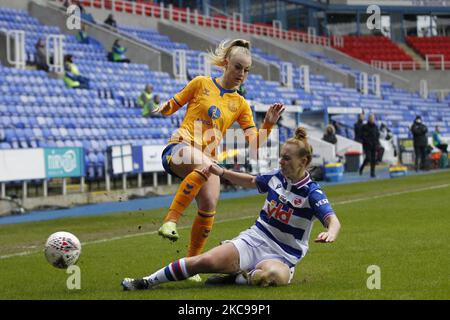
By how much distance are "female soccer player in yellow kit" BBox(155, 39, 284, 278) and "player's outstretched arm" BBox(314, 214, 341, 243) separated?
1.44m

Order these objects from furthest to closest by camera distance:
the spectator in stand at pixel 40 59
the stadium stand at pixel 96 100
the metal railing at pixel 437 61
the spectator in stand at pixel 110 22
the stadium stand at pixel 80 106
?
the metal railing at pixel 437 61, the spectator in stand at pixel 110 22, the spectator in stand at pixel 40 59, the stadium stand at pixel 96 100, the stadium stand at pixel 80 106

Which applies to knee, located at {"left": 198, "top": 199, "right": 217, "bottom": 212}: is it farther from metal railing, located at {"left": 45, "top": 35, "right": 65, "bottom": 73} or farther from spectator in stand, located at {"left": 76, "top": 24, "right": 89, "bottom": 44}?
spectator in stand, located at {"left": 76, "top": 24, "right": 89, "bottom": 44}

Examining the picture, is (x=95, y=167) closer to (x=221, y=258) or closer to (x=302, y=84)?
(x=221, y=258)

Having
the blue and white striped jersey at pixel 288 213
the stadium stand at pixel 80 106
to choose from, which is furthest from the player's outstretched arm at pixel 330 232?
the stadium stand at pixel 80 106

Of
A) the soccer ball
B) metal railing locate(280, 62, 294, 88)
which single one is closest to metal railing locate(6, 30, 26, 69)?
metal railing locate(280, 62, 294, 88)

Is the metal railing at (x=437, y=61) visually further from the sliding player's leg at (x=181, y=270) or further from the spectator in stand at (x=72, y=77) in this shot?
the sliding player's leg at (x=181, y=270)

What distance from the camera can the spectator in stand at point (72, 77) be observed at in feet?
87.4

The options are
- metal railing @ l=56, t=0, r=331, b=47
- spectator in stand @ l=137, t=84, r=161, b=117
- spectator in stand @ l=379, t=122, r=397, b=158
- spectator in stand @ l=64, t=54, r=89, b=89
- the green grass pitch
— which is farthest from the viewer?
metal railing @ l=56, t=0, r=331, b=47

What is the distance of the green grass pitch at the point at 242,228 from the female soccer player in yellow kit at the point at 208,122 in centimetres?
84

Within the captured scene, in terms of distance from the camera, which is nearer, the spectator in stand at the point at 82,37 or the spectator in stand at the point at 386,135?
the spectator in stand at the point at 82,37

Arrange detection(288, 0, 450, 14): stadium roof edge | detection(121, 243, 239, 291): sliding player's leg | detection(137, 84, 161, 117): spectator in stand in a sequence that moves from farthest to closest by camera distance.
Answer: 1. detection(288, 0, 450, 14): stadium roof edge
2. detection(137, 84, 161, 117): spectator in stand
3. detection(121, 243, 239, 291): sliding player's leg

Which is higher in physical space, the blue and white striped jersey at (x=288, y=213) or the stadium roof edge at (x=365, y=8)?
the stadium roof edge at (x=365, y=8)

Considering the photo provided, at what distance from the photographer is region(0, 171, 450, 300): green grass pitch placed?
7.16 metres

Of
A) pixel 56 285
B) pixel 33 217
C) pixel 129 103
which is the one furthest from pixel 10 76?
pixel 56 285
